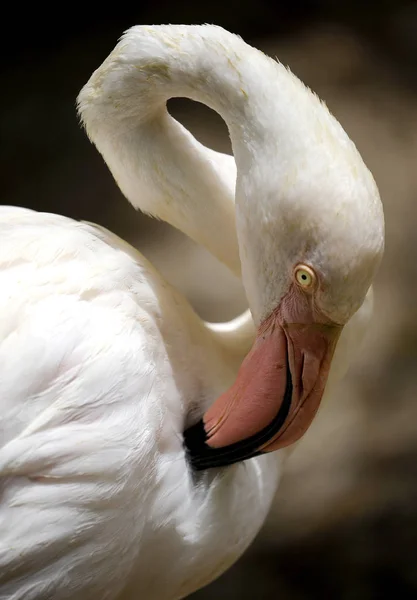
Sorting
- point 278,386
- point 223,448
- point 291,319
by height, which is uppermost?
point 291,319

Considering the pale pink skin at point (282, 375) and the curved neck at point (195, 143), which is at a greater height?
the curved neck at point (195, 143)

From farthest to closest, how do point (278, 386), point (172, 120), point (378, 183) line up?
point (378, 183) < point (172, 120) < point (278, 386)

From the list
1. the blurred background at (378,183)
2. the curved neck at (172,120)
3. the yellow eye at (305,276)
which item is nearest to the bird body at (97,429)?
the curved neck at (172,120)

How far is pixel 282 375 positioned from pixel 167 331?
0.20m

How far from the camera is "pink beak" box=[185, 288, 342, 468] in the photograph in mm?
1053

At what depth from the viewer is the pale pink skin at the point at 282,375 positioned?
3.44ft

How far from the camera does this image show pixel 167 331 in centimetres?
117

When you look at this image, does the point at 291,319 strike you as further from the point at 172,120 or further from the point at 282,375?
the point at 172,120

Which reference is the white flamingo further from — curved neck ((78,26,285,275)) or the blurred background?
the blurred background

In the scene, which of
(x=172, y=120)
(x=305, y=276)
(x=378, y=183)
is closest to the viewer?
(x=305, y=276)

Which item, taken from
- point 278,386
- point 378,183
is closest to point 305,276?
point 278,386

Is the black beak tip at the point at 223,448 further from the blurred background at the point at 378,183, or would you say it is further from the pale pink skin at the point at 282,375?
the blurred background at the point at 378,183

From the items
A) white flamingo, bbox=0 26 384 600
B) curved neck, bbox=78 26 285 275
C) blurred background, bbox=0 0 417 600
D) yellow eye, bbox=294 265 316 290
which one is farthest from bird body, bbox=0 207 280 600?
blurred background, bbox=0 0 417 600

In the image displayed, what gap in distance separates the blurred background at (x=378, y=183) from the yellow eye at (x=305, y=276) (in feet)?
2.93
